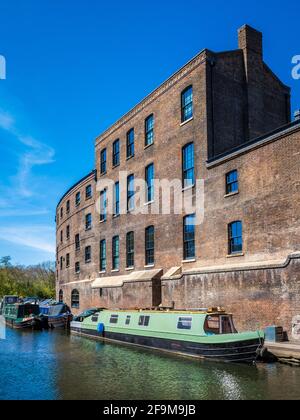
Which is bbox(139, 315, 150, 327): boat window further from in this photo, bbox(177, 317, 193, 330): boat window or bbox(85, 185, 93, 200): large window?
bbox(85, 185, 93, 200): large window

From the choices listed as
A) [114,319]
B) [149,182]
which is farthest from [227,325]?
[149,182]

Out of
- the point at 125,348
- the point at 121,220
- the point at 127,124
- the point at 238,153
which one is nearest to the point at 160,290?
the point at 125,348

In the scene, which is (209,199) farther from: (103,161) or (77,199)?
(77,199)

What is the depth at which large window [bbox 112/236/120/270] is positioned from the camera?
106 ft

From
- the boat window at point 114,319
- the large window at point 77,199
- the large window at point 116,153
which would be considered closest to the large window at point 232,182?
the boat window at point 114,319

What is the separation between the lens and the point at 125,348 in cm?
2239

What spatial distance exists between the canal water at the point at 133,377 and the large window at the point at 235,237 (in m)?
5.84

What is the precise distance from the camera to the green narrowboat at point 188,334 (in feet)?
54.5

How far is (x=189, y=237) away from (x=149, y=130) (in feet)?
28.5

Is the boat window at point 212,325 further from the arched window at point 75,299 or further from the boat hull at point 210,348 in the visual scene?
the arched window at point 75,299

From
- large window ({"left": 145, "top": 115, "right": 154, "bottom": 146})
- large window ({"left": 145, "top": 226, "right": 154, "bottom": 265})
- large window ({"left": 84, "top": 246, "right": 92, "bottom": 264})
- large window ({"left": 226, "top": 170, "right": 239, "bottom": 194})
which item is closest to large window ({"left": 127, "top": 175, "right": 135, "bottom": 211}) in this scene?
large window ({"left": 145, "top": 226, "right": 154, "bottom": 265})

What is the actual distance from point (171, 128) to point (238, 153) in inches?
269
